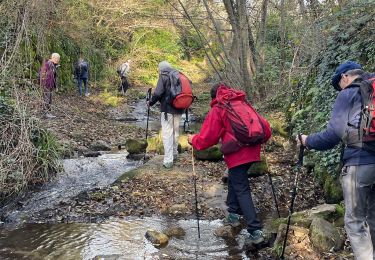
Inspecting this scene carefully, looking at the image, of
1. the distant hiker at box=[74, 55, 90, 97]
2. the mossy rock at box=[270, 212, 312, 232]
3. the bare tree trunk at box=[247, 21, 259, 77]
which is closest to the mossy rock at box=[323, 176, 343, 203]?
the mossy rock at box=[270, 212, 312, 232]

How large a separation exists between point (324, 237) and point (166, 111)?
14.9ft

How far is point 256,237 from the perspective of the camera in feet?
18.5

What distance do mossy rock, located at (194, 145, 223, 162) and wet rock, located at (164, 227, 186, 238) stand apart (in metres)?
3.60

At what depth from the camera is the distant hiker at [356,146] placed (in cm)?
413

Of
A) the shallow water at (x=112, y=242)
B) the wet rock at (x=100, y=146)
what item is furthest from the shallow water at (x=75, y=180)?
the wet rock at (x=100, y=146)

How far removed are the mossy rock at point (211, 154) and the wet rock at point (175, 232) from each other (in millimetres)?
3597

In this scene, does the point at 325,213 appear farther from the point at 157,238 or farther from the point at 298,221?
the point at 157,238

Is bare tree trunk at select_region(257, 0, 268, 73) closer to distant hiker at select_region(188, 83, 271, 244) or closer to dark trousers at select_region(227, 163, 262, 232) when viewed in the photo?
distant hiker at select_region(188, 83, 271, 244)

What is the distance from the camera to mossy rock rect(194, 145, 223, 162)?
32.1 ft

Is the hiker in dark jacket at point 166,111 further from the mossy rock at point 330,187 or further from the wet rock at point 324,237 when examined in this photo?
the wet rock at point 324,237

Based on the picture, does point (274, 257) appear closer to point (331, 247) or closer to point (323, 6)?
point (331, 247)

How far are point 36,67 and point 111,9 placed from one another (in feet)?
34.8

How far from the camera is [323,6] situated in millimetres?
11312

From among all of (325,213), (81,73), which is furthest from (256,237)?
(81,73)
